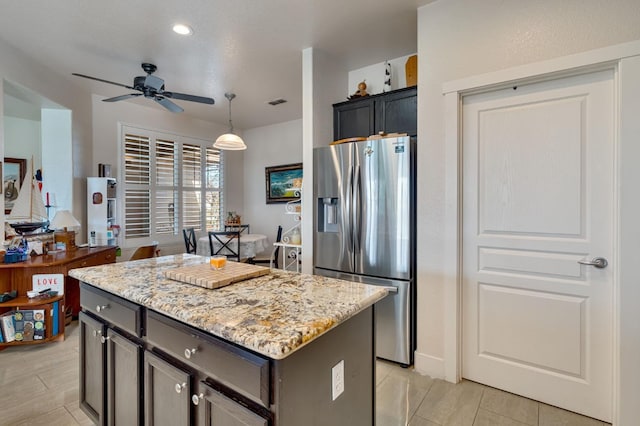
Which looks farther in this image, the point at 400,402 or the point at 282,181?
the point at 282,181

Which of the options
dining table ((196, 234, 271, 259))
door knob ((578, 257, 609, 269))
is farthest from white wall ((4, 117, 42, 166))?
door knob ((578, 257, 609, 269))

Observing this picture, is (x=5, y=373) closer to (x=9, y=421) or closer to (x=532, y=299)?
(x=9, y=421)

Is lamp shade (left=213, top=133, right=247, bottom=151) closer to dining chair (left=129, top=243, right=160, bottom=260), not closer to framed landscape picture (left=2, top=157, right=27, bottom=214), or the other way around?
dining chair (left=129, top=243, right=160, bottom=260)

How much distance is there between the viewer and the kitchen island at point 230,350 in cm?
92

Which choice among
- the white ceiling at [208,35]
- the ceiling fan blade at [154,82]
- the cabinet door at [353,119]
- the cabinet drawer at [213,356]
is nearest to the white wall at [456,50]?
the white ceiling at [208,35]

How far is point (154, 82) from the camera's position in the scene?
3104 mm

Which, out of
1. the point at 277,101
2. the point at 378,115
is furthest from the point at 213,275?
the point at 277,101

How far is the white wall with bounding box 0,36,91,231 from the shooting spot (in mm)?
2908

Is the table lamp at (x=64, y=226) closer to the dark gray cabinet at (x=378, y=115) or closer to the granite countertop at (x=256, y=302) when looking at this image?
the granite countertop at (x=256, y=302)

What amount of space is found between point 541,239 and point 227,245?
12.3ft

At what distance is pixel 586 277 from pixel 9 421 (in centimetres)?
365

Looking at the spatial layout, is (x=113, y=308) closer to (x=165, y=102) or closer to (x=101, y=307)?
(x=101, y=307)

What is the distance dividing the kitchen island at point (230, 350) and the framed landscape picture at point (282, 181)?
156 inches

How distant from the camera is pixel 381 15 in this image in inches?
99.1
